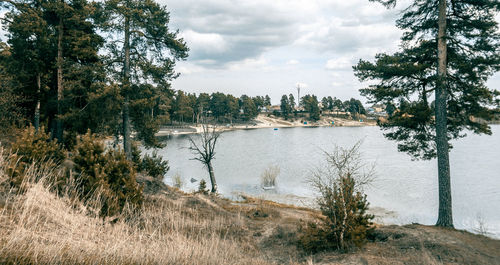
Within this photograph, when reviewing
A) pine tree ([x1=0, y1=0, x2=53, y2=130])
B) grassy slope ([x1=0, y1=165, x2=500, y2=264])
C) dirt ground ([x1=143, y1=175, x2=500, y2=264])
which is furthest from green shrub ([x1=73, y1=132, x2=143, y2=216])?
pine tree ([x1=0, y1=0, x2=53, y2=130])

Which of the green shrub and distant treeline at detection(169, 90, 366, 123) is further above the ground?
distant treeline at detection(169, 90, 366, 123)

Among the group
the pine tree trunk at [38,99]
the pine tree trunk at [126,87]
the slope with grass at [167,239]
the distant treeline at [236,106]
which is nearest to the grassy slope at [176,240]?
the slope with grass at [167,239]

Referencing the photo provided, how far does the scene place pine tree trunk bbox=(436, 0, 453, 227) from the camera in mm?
12742

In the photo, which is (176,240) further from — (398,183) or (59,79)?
(398,183)

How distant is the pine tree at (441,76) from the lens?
500 inches

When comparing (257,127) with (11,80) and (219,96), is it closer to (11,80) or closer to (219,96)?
(219,96)

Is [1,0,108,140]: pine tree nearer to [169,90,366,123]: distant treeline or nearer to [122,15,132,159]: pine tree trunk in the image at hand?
[122,15,132,159]: pine tree trunk

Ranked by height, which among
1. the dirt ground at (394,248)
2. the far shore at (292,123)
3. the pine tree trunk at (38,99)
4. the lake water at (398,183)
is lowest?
the lake water at (398,183)

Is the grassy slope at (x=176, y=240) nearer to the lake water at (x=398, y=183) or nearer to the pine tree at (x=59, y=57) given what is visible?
the lake water at (x=398, y=183)

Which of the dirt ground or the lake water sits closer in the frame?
the dirt ground

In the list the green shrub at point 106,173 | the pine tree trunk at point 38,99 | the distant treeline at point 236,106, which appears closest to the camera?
the green shrub at point 106,173

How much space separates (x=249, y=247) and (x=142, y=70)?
47.8 feet

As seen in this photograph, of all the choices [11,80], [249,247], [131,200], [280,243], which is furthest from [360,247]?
[11,80]

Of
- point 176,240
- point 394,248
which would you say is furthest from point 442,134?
point 176,240
